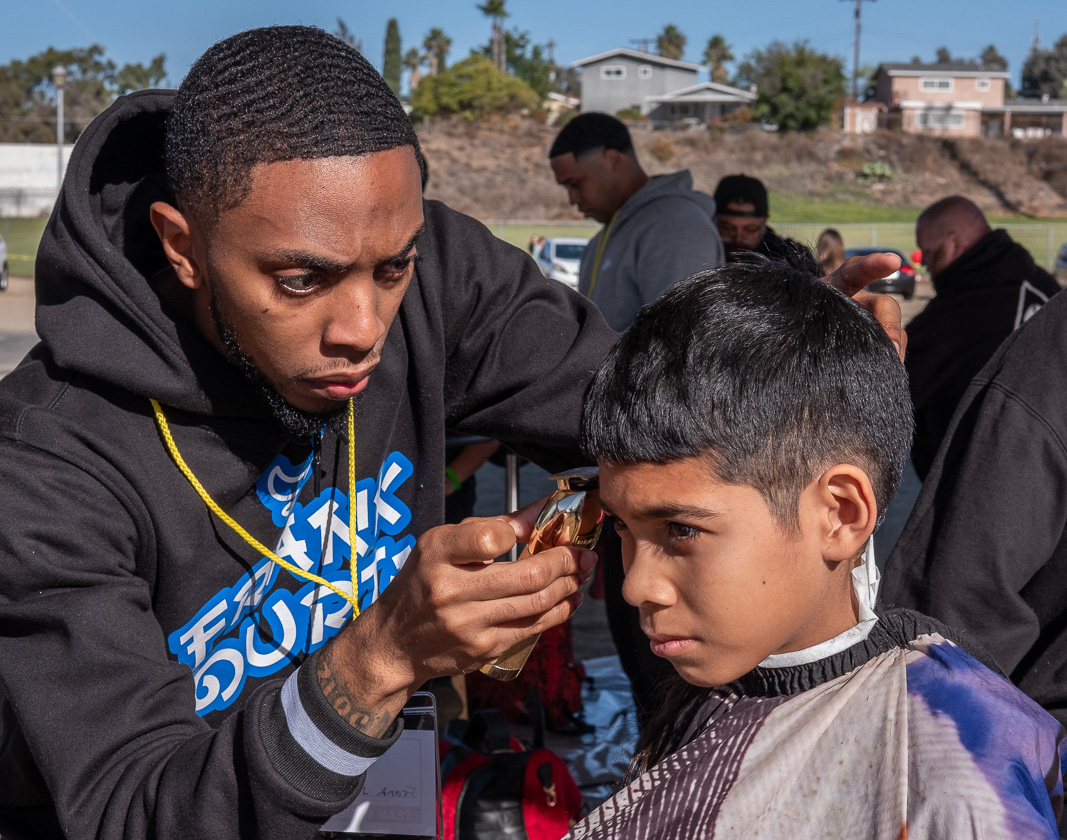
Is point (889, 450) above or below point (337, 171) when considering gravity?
below

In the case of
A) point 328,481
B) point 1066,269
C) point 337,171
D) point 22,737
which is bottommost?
point 1066,269

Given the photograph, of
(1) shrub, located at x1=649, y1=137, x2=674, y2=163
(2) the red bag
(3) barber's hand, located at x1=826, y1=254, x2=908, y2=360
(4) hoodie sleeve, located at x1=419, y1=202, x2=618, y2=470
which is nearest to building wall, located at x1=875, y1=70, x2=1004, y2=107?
(1) shrub, located at x1=649, y1=137, x2=674, y2=163

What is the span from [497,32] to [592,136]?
254ft

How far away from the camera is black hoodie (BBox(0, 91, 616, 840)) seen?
1543 millimetres

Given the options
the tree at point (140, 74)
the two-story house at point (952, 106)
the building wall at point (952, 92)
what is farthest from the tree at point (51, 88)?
the building wall at point (952, 92)

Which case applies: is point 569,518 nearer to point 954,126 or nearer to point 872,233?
point 872,233

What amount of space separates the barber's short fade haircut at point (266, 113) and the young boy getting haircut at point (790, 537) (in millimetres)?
625

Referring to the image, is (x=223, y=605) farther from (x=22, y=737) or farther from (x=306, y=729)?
(x=306, y=729)

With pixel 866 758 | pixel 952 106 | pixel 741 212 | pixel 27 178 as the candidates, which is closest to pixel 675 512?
pixel 866 758

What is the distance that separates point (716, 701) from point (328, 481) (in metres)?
0.94

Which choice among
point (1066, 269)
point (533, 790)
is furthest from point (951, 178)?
point (533, 790)

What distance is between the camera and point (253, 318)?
182 centimetres

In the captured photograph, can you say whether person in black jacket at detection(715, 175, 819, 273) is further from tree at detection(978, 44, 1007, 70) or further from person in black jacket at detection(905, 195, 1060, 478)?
tree at detection(978, 44, 1007, 70)

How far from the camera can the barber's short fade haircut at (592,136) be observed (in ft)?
16.5
